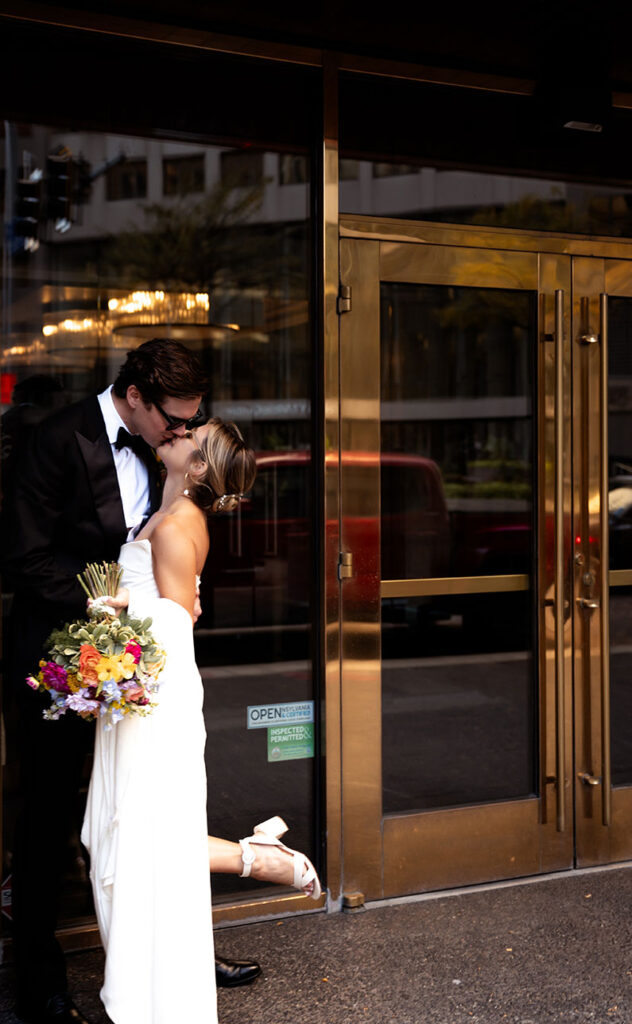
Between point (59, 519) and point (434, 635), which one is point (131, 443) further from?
point (434, 635)

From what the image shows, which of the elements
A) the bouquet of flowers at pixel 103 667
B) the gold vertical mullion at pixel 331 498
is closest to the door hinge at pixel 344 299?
the gold vertical mullion at pixel 331 498

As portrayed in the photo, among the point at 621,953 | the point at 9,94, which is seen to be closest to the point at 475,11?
the point at 9,94

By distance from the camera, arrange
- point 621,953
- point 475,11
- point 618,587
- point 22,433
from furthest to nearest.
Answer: point 618,587
point 475,11
point 22,433
point 621,953

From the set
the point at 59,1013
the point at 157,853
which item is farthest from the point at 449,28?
the point at 59,1013

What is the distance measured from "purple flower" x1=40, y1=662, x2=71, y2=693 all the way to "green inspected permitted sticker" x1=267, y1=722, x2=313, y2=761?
4.92 ft

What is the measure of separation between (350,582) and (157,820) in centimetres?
143

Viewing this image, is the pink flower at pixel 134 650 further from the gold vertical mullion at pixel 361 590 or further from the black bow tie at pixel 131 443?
the gold vertical mullion at pixel 361 590

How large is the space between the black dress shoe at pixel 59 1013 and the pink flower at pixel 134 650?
3.64 ft

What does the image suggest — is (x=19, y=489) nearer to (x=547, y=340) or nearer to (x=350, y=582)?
(x=350, y=582)

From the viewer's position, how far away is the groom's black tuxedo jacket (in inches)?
119

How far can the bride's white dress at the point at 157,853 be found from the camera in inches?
110

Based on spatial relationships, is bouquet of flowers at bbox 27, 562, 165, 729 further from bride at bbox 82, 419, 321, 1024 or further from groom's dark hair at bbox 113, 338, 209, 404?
groom's dark hair at bbox 113, 338, 209, 404

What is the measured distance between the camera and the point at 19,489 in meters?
3.06

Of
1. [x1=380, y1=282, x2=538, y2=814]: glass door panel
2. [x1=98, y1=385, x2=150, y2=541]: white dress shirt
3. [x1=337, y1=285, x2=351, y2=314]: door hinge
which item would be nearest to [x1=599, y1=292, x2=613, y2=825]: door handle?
[x1=380, y1=282, x2=538, y2=814]: glass door panel
